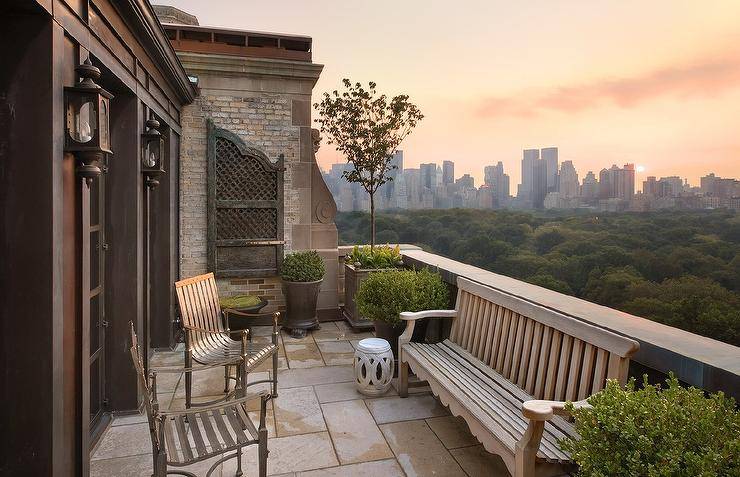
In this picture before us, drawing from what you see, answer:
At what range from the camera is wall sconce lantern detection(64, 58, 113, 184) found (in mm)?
2162

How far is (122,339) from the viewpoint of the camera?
3.68 metres

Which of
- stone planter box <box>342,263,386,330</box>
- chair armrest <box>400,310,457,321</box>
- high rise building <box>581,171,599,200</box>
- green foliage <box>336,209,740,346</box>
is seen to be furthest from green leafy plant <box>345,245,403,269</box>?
high rise building <box>581,171,599,200</box>

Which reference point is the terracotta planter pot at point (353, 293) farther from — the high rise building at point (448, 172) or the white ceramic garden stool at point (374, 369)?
the high rise building at point (448, 172)

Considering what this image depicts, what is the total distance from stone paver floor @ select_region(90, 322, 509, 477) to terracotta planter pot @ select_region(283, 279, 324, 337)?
1.41m

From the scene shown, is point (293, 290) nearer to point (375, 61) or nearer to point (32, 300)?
point (32, 300)

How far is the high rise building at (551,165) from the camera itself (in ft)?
59.7

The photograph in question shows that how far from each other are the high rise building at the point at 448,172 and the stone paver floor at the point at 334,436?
56.2 feet

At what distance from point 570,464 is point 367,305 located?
2.79 m

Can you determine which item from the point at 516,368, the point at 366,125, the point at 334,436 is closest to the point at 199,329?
the point at 334,436

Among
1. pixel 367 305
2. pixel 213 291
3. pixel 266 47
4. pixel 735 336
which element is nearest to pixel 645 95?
pixel 735 336

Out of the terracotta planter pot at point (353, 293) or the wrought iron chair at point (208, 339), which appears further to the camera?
the terracotta planter pot at point (353, 293)

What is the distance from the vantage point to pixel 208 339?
4199 millimetres

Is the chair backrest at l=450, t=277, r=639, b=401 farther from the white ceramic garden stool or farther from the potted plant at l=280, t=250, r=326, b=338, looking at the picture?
the potted plant at l=280, t=250, r=326, b=338

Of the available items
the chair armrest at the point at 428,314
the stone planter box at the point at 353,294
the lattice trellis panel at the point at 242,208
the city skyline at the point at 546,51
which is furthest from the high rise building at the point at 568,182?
the chair armrest at the point at 428,314
